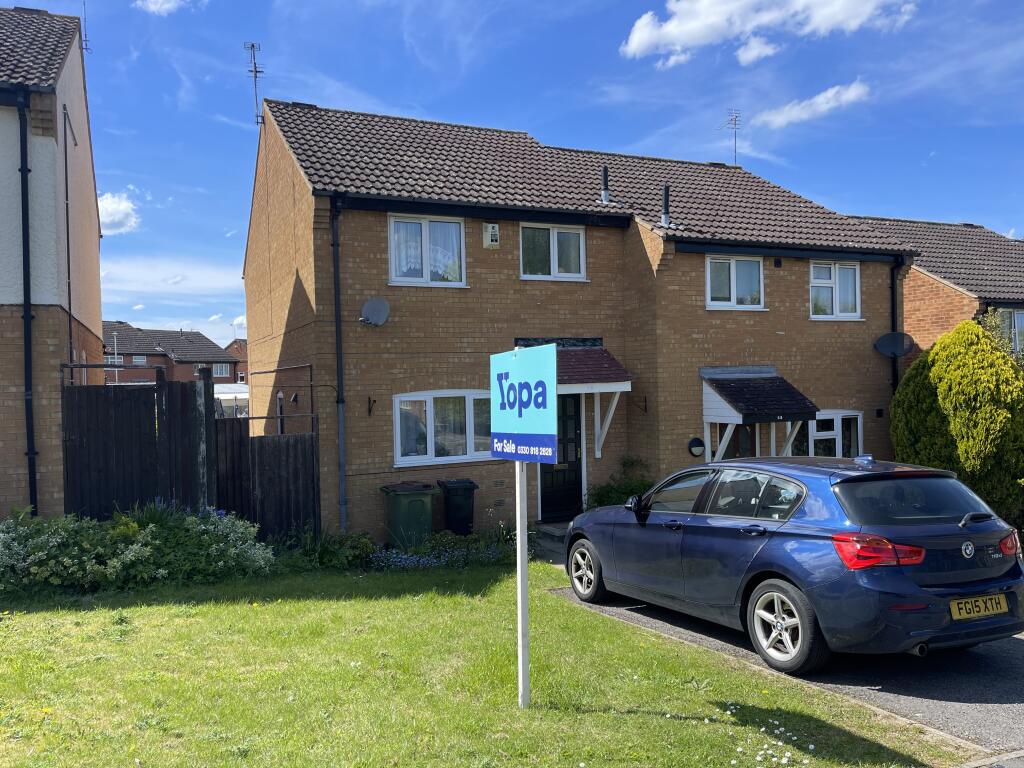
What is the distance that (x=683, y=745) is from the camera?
4301mm

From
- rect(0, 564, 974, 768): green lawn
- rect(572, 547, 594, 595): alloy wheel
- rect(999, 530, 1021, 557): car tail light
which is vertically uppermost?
rect(999, 530, 1021, 557): car tail light

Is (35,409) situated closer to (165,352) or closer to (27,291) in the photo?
(27,291)

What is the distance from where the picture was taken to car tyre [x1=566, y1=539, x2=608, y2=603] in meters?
7.69

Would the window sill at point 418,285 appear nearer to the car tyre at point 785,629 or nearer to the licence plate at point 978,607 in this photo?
the car tyre at point 785,629

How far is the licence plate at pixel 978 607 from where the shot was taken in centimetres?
527

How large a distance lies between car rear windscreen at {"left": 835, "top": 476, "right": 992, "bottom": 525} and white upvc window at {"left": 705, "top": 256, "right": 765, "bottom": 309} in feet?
24.5

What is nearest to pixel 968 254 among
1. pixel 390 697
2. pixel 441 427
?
pixel 441 427

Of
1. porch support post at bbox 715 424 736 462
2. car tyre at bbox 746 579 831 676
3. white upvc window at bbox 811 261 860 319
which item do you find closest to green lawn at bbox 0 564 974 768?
car tyre at bbox 746 579 831 676

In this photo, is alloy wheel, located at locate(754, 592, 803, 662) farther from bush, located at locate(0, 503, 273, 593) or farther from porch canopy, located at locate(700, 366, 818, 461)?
porch canopy, located at locate(700, 366, 818, 461)

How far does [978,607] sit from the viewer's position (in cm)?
535

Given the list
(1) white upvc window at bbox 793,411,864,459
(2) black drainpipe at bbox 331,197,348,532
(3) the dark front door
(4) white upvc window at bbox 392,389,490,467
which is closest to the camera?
(2) black drainpipe at bbox 331,197,348,532

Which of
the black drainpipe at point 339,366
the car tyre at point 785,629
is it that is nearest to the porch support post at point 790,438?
the black drainpipe at point 339,366

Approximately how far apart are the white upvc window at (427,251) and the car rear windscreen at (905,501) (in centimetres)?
736

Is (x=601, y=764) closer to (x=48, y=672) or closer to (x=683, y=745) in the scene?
(x=683, y=745)
